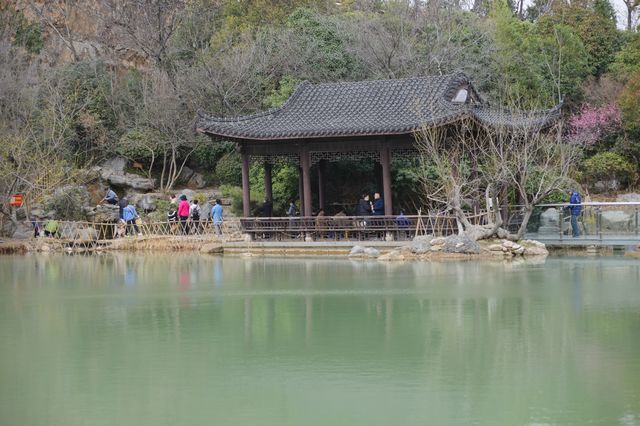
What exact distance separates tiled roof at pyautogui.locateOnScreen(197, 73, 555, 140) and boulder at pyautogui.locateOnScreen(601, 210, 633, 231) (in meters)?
2.93

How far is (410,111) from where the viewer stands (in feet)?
79.6

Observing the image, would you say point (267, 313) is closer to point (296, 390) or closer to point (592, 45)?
point (296, 390)

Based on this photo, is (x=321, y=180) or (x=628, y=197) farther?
(x=628, y=197)

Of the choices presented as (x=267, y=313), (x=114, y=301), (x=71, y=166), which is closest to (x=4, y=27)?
(x=71, y=166)

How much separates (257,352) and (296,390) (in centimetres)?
204

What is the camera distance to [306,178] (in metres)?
24.7

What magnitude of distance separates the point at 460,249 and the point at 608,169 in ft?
38.4

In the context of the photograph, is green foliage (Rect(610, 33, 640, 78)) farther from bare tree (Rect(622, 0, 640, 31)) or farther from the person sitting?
the person sitting

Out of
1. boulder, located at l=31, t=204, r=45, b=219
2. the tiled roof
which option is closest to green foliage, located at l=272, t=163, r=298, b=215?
the tiled roof

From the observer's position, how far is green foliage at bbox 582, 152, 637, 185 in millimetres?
30922

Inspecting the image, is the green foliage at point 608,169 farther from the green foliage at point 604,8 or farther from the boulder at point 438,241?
the boulder at point 438,241

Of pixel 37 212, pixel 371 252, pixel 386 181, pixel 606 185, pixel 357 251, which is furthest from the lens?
pixel 606 185

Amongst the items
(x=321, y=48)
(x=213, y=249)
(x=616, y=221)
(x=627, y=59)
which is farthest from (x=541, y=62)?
(x=213, y=249)

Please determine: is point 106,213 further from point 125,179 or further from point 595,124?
point 595,124
